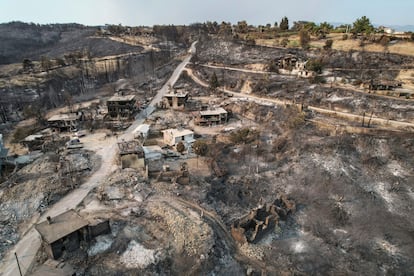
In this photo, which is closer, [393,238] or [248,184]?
[393,238]

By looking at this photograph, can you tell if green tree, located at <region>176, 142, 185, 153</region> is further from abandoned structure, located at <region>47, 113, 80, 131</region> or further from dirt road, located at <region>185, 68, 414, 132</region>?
dirt road, located at <region>185, 68, 414, 132</region>

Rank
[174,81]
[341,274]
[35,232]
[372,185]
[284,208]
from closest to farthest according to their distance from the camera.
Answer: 1. [341,274]
2. [35,232]
3. [284,208]
4. [372,185]
5. [174,81]

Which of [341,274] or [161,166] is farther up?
[161,166]

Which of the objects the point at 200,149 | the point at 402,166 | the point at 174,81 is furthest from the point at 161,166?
the point at 174,81

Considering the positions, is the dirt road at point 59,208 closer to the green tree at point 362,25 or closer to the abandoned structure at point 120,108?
the abandoned structure at point 120,108

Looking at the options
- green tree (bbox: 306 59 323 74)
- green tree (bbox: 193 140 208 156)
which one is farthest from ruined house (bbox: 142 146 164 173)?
green tree (bbox: 306 59 323 74)

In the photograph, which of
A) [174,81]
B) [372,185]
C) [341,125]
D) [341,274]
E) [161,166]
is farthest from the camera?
[174,81]

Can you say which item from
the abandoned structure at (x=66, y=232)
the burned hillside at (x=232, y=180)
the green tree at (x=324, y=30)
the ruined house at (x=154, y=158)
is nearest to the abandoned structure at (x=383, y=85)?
the burned hillside at (x=232, y=180)

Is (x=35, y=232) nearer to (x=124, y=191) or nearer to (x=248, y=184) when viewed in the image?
(x=124, y=191)
